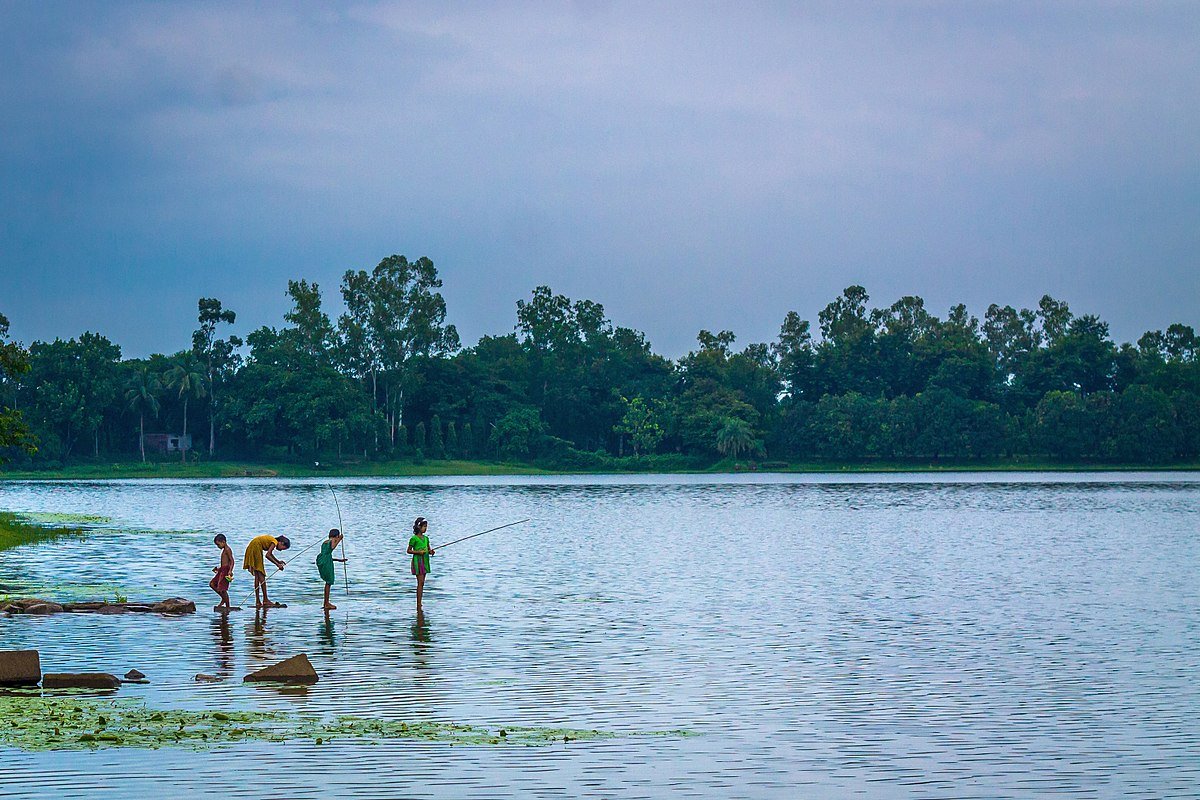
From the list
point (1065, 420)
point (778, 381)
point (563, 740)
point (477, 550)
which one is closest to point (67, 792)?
point (563, 740)

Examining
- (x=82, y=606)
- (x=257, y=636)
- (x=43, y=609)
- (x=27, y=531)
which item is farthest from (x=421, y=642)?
(x=27, y=531)

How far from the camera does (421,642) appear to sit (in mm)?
24625

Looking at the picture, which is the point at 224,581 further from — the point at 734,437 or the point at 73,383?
the point at 734,437

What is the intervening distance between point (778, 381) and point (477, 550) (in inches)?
5205

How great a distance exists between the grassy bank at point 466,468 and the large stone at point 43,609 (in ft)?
371

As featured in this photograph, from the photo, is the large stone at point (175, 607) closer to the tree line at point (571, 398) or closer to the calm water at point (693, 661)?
the calm water at point (693, 661)

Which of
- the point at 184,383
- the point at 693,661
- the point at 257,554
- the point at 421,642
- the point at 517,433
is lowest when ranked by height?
the point at 693,661

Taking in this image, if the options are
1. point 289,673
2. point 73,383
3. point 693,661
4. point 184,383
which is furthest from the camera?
point 184,383

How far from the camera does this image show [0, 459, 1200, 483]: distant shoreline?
14000cm

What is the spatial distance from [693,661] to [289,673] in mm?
6629

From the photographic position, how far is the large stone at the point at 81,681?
18.9m

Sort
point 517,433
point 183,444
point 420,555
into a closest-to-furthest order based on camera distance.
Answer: point 420,555 → point 183,444 → point 517,433

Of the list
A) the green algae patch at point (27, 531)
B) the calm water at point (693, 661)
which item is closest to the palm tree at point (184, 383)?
the green algae patch at point (27, 531)

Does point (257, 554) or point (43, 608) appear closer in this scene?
point (43, 608)
